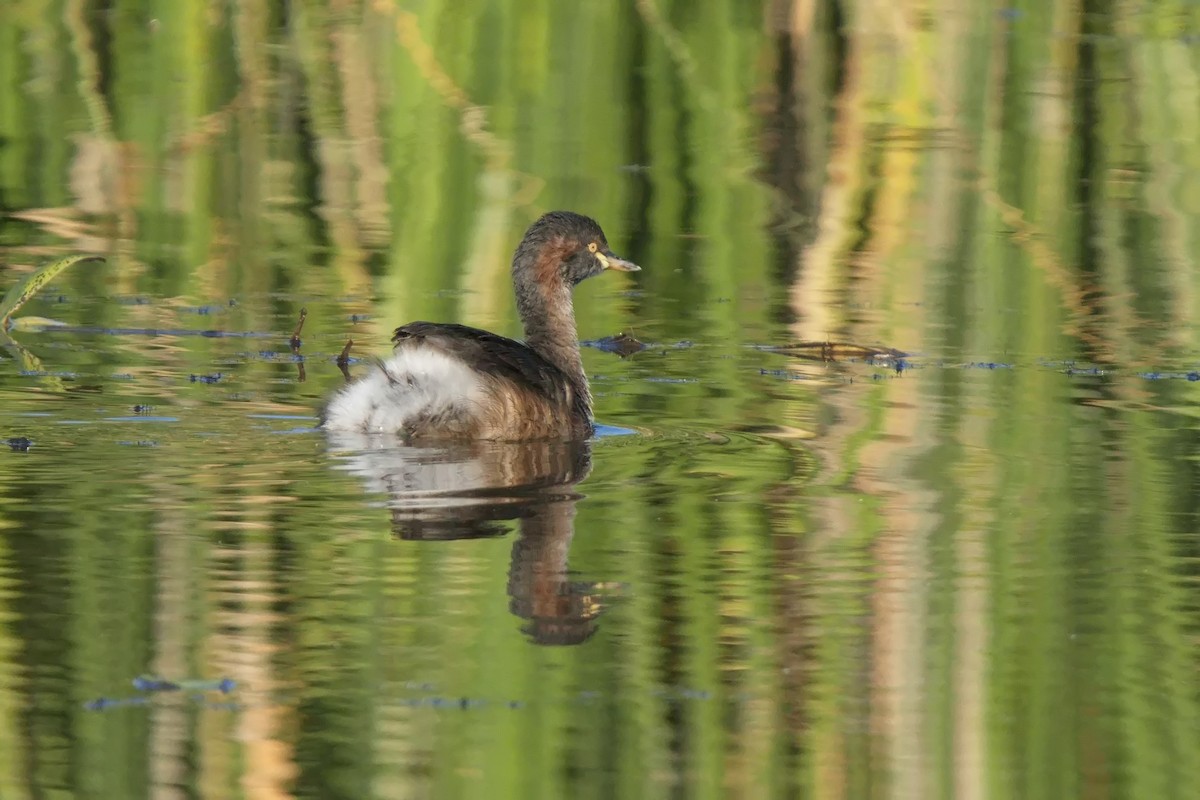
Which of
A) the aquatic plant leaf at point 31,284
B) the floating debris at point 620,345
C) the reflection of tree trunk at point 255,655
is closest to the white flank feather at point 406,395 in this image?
the reflection of tree trunk at point 255,655

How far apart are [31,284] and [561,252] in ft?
6.19

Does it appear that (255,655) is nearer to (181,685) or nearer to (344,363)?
(181,685)

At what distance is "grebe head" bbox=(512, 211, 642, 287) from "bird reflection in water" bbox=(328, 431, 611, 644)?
127 cm

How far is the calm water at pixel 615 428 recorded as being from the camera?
181 inches

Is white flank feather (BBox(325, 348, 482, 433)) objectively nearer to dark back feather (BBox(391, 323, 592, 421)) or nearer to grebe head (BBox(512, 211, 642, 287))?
dark back feather (BBox(391, 323, 592, 421))

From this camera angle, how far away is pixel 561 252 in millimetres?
8773

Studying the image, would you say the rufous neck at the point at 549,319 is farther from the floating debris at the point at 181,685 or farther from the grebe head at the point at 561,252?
the floating debris at the point at 181,685

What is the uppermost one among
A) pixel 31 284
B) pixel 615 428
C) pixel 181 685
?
pixel 31 284

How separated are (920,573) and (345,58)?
10478mm

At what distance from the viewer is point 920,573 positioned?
19.1 ft

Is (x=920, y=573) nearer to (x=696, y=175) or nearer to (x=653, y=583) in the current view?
(x=653, y=583)

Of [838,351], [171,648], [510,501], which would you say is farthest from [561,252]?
[171,648]

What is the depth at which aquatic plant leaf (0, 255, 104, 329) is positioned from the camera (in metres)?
8.51

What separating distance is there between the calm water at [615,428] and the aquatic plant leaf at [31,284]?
138 mm
